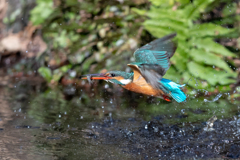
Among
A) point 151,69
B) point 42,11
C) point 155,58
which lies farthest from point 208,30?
point 42,11

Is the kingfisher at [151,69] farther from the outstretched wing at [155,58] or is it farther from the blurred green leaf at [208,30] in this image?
the blurred green leaf at [208,30]

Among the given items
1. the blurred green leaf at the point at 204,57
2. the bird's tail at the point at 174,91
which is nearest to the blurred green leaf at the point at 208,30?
the blurred green leaf at the point at 204,57

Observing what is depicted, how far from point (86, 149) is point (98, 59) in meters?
3.46

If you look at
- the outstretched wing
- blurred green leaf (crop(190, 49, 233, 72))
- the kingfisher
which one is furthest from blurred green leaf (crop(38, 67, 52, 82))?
the outstretched wing

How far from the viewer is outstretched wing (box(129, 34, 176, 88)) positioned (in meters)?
2.88

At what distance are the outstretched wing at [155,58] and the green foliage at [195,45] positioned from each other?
2438 millimetres

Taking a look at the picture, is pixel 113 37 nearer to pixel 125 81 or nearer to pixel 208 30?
pixel 208 30

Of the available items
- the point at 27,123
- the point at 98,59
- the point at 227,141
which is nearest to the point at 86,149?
the point at 27,123

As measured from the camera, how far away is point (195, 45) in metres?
5.45

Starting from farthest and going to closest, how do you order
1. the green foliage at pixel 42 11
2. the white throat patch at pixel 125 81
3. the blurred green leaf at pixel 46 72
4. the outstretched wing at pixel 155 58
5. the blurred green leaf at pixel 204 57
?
the green foliage at pixel 42 11, the blurred green leaf at pixel 46 72, the blurred green leaf at pixel 204 57, the white throat patch at pixel 125 81, the outstretched wing at pixel 155 58

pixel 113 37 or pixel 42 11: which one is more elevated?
pixel 42 11

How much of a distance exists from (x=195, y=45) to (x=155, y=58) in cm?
270

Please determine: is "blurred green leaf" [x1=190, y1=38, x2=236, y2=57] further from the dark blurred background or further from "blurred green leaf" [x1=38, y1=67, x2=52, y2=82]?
"blurred green leaf" [x1=38, y1=67, x2=52, y2=82]

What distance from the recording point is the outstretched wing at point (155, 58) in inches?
114
